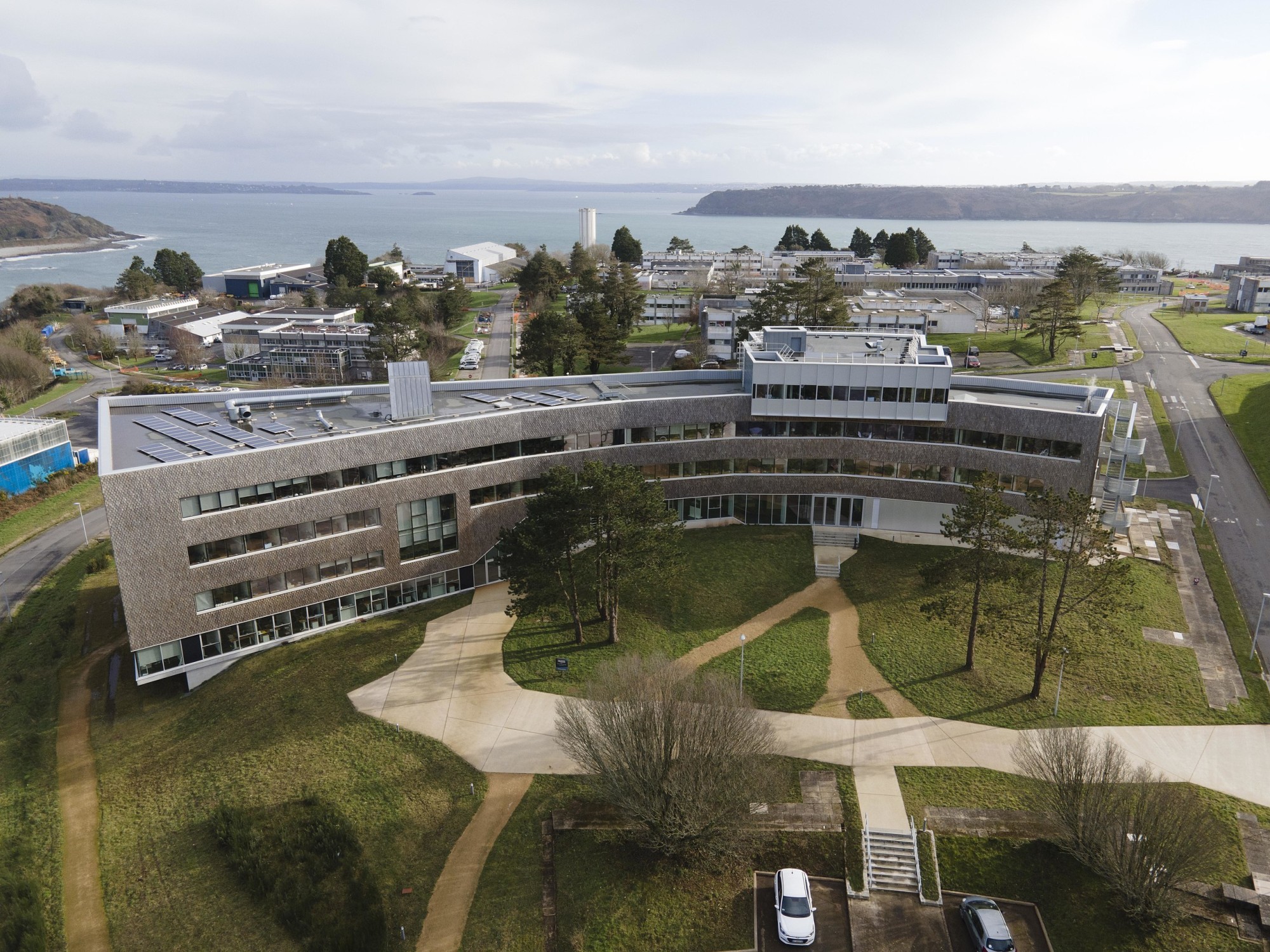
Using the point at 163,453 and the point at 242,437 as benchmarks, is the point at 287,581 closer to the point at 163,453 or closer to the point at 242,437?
the point at 242,437

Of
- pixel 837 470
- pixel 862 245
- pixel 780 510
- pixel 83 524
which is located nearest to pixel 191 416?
pixel 83 524

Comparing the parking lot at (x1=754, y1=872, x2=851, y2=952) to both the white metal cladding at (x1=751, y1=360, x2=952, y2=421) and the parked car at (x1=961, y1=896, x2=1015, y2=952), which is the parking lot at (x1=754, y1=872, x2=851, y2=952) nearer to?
the parked car at (x1=961, y1=896, x2=1015, y2=952)

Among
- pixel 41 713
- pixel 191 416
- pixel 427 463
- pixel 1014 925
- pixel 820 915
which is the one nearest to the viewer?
pixel 1014 925

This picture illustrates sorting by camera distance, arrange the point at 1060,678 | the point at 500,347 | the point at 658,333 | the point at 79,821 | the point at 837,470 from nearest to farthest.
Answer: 1. the point at 79,821
2. the point at 1060,678
3. the point at 837,470
4. the point at 500,347
5. the point at 658,333

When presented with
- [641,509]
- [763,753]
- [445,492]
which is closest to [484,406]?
[445,492]

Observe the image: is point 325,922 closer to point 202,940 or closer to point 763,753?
point 202,940
